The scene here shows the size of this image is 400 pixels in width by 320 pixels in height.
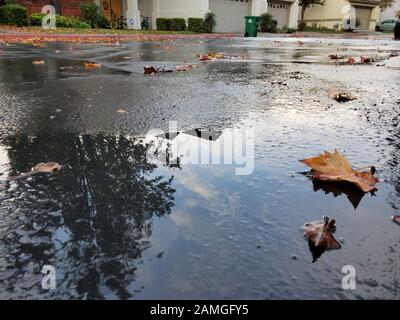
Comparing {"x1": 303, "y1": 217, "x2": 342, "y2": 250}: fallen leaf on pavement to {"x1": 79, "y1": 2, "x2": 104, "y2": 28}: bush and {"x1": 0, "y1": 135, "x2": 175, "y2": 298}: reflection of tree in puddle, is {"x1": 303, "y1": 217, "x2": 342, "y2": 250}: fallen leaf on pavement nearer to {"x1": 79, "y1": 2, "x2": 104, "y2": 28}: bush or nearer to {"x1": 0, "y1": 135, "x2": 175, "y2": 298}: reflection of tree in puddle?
{"x1": 0, "y1": 135, "x2": 175, "y2": 298}: reflection of tree in puddle

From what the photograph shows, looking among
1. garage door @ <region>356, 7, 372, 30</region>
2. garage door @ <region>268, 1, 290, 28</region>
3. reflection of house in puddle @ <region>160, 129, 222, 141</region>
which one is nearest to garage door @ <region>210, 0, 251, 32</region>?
garage door @ <region>268, 1, 290, 28</region>

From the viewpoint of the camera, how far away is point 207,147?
2.30 m

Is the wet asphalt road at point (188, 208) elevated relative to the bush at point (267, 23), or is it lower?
lower

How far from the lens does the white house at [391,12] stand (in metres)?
54.7

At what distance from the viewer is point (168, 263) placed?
121 centimetres

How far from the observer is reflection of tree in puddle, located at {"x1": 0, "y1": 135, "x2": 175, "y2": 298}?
1.16m

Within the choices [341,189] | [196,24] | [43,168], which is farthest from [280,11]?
[43,168]

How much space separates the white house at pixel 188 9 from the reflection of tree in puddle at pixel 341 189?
2716 cm

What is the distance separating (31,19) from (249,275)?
2463 centimetres

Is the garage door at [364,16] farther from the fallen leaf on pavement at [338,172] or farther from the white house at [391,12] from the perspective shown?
the fallen leaf on pavement at [338,172]

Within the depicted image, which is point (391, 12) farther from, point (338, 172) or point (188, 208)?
point (188, 208)

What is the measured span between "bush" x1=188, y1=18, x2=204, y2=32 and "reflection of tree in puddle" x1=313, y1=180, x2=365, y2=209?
26235 millimetres

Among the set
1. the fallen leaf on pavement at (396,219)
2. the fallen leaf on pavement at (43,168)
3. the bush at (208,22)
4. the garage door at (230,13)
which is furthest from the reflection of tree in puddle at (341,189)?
the garage door at (230,13)

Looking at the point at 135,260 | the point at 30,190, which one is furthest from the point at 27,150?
the point at 135,260
